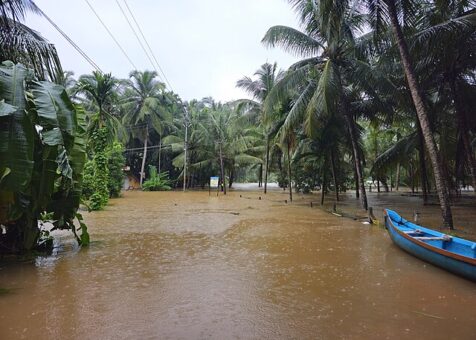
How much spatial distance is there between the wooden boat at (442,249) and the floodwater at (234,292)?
195 millimetres

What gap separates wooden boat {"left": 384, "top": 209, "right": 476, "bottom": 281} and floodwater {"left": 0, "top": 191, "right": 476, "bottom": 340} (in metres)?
0.20

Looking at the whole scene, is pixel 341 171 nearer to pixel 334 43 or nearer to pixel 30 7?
pixel 334 43

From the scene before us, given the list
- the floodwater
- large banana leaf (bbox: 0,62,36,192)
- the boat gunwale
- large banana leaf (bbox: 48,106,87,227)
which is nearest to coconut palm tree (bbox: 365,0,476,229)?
the floodwater

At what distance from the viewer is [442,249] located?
6.22m

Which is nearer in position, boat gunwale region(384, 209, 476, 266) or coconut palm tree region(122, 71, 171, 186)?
boat gunwale region(384, 209, 476, 266)

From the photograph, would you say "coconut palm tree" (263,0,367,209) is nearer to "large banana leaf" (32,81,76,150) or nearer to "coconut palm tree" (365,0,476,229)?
"coconut palm tree" (365,0,476,229)

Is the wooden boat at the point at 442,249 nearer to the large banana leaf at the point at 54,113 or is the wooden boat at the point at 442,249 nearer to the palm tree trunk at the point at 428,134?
the palm tree trunk at the point at 428,134

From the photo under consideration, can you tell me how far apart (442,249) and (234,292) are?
3.92 metres

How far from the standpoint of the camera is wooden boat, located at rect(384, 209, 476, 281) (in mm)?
5650

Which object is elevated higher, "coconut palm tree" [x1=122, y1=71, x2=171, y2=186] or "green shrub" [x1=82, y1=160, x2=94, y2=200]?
"coconut palm tree" [x1=122, y1=71, x2=171, y2=186]

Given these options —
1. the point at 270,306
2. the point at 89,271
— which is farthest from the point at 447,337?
the point at 89,271

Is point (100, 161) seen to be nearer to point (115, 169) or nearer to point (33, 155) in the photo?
point (115, 169)

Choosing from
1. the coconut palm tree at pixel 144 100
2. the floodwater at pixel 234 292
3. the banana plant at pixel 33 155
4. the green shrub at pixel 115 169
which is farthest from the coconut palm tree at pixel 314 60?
the coconut palm tree at pixel 144 100

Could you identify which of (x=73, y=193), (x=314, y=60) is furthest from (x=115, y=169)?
(x=73, y=193)
